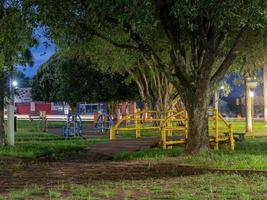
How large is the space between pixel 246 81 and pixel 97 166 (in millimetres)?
21257

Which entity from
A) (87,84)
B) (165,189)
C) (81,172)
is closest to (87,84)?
(87,84)

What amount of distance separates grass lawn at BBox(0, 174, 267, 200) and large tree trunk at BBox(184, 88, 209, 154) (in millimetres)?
5898

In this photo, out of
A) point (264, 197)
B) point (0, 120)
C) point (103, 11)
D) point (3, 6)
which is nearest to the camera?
point (264, 197)

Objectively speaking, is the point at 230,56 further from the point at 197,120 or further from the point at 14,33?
the point at 14,33

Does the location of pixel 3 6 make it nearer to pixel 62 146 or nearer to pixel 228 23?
pixel 62 146

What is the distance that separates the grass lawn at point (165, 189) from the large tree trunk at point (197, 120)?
19.4ft

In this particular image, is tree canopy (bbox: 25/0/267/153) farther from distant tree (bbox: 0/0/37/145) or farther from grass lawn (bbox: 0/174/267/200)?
grass lawn (bbox: 0/174/267/200)

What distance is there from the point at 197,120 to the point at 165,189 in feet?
26.1

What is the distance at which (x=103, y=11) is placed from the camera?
16.0 meters

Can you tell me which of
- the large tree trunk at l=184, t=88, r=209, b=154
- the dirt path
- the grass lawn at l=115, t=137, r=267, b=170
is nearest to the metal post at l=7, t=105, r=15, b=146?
the grass lawn at l=115, t=137, r=267, b=170

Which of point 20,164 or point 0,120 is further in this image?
point 0,120

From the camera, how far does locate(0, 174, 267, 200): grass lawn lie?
32.8ft

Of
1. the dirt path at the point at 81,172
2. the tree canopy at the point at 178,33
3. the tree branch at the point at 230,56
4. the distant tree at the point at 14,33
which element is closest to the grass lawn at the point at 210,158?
the dirt path at the point at 81,172

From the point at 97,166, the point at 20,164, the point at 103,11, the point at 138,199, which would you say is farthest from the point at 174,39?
the point at 138,199
